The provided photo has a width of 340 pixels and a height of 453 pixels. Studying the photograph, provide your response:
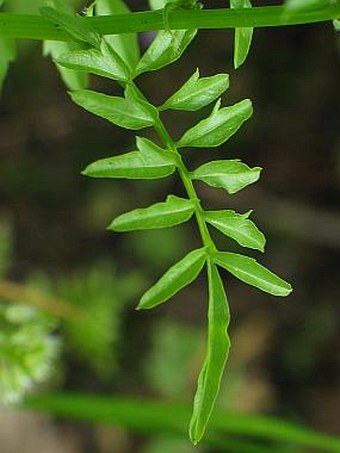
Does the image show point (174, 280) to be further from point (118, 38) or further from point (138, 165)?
point (118, 38)

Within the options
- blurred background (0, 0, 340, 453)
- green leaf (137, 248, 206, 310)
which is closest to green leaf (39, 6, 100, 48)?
green leaf (137, 248, 206, 310)

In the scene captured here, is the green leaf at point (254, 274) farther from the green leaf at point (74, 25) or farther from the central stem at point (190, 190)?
the green leaf at point (74, 25)

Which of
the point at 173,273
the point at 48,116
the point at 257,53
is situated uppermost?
the point at 173,273

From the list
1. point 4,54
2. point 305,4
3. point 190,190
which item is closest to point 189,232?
point 4,54

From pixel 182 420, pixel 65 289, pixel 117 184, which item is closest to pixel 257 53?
pixel 117 184

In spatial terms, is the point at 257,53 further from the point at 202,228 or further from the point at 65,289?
the point at 202,228

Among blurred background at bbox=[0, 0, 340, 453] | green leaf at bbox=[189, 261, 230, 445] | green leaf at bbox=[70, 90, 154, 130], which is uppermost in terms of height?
green leaf at bbox=[70, 90, 154, 130]

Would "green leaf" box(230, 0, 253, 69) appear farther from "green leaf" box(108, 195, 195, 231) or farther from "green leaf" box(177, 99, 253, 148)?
"green leaf" box(108, 195, 195, 231)
